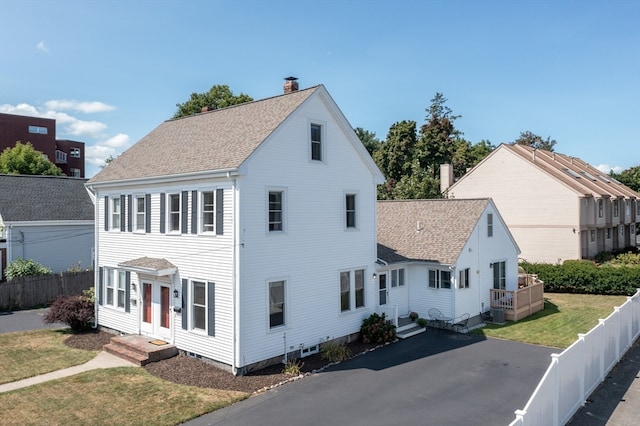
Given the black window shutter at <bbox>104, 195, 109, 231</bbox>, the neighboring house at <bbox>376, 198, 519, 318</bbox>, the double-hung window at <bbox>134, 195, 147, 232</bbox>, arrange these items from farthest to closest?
1. the neighboring house at <bbox>376, 198, 519, 318</bbox>
2. the black window shutter at <bbox>104, 195, 109, 231</bbox>
3. the double-hung window at <bbox>134, 195, 147, 232</bbox>

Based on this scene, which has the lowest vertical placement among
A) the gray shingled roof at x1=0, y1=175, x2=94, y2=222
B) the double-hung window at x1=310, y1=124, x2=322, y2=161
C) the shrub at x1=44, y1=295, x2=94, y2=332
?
the shrub at x1=44, y1=295, x2=94, y2=332

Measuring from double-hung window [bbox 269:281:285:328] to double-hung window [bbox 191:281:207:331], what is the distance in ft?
7.42

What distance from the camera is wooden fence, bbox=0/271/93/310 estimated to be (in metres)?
25.2

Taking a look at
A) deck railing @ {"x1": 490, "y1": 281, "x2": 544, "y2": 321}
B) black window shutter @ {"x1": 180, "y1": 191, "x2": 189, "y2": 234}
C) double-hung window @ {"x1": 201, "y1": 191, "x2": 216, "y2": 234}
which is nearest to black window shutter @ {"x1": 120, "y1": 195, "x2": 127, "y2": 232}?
black window shutter @ {"x1": 180, "y1": 191, "x2": 189, "y2": 234}

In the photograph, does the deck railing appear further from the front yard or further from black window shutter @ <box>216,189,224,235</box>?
black window shutter @ <box>216,189,224,235</box>

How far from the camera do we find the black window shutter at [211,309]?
15.6 m

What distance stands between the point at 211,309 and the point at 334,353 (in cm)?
464

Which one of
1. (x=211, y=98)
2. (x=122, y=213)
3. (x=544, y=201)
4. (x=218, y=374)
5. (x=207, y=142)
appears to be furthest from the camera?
(x=211, y=98)

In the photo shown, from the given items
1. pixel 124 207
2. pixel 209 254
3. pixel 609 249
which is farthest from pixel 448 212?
pixel 609 249

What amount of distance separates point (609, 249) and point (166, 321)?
132 ft

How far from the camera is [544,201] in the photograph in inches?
1410

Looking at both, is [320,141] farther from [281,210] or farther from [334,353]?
[334,353]

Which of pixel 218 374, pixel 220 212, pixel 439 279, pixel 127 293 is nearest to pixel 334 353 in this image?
pixel 218 374

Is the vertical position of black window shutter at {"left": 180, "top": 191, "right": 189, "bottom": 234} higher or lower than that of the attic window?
lower
